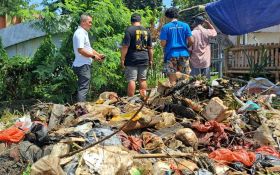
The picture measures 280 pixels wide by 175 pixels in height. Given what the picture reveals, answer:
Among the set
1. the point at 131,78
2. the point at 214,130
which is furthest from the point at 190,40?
the point at 214,130

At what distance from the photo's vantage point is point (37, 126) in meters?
5.42

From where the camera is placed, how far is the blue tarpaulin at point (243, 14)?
10641mm

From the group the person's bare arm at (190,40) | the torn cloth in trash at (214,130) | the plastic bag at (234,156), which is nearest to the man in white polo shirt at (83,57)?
the person's bare arm at (190,40)

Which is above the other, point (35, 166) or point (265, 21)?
point (265, 21)

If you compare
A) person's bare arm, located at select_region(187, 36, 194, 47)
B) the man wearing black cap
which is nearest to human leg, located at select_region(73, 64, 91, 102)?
person's bare arm, located at select_region(187, 36, 194, 47)

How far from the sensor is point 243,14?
1120 cm

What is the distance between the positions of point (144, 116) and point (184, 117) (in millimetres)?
820

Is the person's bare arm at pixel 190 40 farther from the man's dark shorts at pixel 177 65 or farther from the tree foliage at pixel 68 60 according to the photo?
the tree foliage at pixel 68 60

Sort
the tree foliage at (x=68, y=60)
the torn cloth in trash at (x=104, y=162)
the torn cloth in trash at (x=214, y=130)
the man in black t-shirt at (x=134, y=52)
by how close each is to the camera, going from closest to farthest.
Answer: the torn cloth in trash at (x=104, y=162) < the torn cloth in trash at (x=214, y=130) < the man in black t-shirt at (x=134, y=52) < the tree foliage at (x=68, y=60)

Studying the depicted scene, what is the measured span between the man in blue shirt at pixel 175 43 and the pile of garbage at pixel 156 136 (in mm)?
1277

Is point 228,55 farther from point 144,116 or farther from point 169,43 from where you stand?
point 144,116

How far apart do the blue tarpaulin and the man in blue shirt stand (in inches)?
123

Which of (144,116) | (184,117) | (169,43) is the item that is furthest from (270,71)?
(144,116)

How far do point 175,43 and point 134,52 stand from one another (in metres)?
0.81
